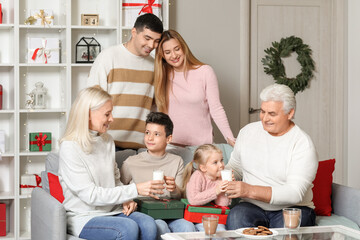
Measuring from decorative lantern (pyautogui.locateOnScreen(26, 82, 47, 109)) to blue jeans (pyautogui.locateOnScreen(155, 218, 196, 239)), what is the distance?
191 cm

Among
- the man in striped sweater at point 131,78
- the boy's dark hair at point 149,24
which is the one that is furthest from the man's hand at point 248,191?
the boy's dark hair at point 149,24

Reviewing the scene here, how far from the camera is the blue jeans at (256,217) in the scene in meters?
3.07

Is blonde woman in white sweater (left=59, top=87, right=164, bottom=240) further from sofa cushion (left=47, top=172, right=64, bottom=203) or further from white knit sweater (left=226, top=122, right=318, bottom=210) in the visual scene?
white knit sweater (left=226, top=122, right=318, bottom=210)

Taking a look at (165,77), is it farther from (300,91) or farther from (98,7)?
(300,91)

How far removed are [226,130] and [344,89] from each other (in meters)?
2.04

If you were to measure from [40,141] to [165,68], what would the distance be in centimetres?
134

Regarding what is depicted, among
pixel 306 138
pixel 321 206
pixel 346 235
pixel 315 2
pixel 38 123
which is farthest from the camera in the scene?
pixel 315 2

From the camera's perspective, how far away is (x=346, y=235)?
268 centimetres

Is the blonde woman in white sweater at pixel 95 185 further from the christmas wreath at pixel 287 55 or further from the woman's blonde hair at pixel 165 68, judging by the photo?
the christmas wreath at pixel 287 55

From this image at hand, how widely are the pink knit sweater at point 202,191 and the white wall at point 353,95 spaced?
2.43 m

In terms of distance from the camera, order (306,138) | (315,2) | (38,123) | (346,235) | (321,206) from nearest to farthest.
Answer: (346,235), (306,138), (321,206), (38,123), (315,2)

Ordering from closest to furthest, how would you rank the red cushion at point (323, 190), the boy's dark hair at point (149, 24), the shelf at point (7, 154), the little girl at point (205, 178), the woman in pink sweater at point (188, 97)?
the little girl at point (205, 178)
the red cushion at point (323, 190)
the boy's dark hair at point (149, 24)
the woman in pink sweater at point (188, 97)
the shelf at point (7, 154)

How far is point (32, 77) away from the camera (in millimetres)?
4754

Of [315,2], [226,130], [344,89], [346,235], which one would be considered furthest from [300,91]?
[346,235]
